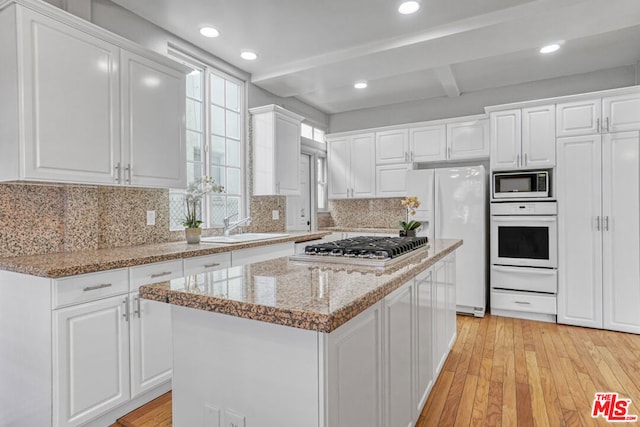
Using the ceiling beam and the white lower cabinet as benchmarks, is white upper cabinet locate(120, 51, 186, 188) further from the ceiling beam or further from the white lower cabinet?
the ceiling beam

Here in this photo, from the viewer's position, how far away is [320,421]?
3.12 ft

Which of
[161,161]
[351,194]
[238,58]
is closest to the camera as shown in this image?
[161,161]

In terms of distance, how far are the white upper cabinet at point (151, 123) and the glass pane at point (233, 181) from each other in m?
0.93

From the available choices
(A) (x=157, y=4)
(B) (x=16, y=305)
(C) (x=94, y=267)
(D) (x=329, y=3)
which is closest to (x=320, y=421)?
(C) (x=94, y=267)

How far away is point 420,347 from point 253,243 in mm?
1590

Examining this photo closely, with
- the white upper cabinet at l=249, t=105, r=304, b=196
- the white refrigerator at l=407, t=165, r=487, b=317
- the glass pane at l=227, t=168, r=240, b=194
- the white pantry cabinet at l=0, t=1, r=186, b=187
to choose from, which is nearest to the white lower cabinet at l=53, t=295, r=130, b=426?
the white pantry cabinet at l=0, t=1, r=186, b=187

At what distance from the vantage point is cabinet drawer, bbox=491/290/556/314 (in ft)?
12.0

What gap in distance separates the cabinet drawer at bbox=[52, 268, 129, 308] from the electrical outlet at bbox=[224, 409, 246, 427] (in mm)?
1118

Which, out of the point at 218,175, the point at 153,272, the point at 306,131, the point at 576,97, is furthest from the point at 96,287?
the point at 576,97

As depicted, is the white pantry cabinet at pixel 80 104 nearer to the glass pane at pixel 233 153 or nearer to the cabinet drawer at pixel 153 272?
the cabinet drawer at pixel 153 272

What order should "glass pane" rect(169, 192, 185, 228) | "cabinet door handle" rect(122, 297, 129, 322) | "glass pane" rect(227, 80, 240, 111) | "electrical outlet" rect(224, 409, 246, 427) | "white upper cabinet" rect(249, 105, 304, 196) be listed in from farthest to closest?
"white upper cabinet" rect(249, 105, 304, 196) < "glass pane" rect(227, 80, 240, 111) < "glass pane" rect(169, 192, 185, 228) < "cabinet door handle" rect(122, 297, 129, 322) < "electrical outlet" rect(224, 409, 246, 427)

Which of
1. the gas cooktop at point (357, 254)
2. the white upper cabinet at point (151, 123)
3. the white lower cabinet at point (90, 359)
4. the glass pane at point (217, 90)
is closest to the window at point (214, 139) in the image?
the glass pane at point (217, 90)

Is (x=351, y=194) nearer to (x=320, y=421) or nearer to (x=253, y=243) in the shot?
(x=253, y=243)

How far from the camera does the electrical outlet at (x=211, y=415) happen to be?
1145 millimetres
